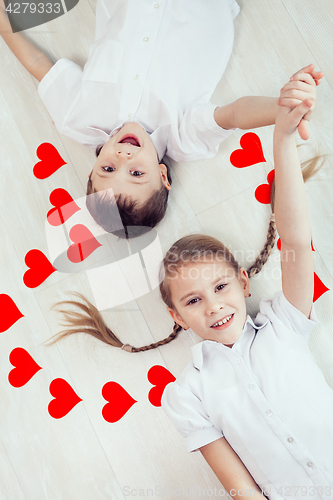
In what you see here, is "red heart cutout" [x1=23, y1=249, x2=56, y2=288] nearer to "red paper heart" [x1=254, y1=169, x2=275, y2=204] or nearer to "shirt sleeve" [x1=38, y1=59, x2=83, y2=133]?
"shirt sleeve" [x1=38, y1=59, x2=83, y2=133]

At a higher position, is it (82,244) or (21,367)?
(82,244)

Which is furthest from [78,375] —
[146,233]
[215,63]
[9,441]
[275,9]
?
[275,9]

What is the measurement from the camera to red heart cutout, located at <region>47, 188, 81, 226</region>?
1.22m

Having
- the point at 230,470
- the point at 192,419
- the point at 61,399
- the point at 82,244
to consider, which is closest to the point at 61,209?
the point at 82,244

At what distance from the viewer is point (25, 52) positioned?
47.3 inches

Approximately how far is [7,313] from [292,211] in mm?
918

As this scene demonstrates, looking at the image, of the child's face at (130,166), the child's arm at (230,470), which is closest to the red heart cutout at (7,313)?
the child's face at (130,166)

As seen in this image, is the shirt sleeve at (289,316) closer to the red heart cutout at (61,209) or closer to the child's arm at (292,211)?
the child's arm at (292,211)

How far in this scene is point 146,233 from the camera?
1.19 m

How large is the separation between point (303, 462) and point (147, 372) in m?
0.47

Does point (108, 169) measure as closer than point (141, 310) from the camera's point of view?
Yes

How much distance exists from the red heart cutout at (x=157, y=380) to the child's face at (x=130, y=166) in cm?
51

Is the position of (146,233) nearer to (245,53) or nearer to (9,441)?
(245,53)

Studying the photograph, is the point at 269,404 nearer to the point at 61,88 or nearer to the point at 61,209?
the point at 61,209
